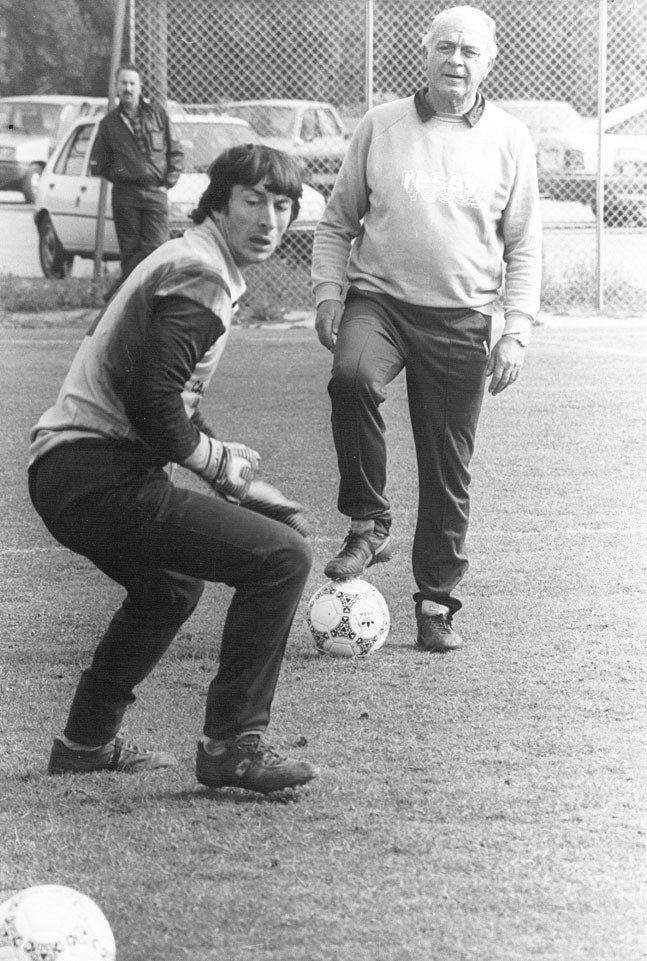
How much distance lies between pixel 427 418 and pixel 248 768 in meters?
1.88

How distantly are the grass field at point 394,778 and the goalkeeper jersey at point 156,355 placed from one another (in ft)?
3.02

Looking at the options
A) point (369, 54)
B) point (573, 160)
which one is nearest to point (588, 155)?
point (573, 160)

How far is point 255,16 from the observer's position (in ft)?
51.4

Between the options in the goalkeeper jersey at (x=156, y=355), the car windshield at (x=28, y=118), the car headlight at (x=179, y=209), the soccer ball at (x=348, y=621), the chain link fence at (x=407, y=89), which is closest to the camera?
the goalkeeper jersey at (x=156, y=355)

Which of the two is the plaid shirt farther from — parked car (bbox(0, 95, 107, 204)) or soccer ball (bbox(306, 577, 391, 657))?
parked car (bbox(0, 95, 107, 204))

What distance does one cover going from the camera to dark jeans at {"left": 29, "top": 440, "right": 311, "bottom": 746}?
365cm

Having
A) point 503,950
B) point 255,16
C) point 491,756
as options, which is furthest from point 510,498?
point 255,16

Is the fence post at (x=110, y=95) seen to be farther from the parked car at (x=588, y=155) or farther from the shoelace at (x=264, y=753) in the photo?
the shoelace at (x=264, y=753)

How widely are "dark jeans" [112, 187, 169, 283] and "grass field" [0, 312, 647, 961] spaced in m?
6.48

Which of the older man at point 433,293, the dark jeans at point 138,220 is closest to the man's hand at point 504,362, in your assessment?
the older man at point 433,293

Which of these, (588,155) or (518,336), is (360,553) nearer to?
(518,336)

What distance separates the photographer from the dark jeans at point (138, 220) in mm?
13805

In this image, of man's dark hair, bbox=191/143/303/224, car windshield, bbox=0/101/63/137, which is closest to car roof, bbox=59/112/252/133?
car windshield, bbox=0/101/63/137

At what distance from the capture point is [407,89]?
1834cm
